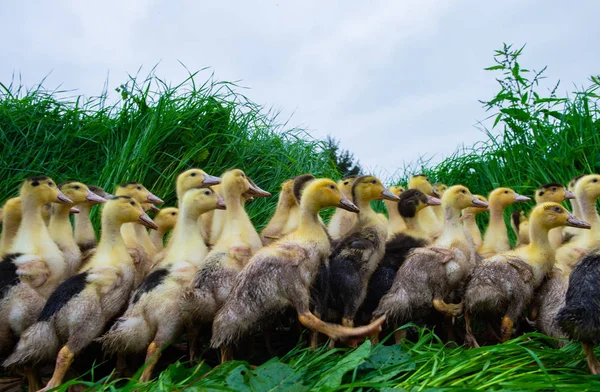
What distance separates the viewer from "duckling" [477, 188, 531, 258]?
16.6 ft

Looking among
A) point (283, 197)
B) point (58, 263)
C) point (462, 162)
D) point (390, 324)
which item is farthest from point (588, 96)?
point (58, 263)

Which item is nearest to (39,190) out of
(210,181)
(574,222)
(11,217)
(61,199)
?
(61,199)

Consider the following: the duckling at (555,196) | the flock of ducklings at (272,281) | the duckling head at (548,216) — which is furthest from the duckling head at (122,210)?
the duckling at (555,196)

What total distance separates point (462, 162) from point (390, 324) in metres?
4.52

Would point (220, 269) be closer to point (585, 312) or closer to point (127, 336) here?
point (127, 336)

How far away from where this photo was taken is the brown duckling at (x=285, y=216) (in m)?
4.98

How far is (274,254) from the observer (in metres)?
3.77

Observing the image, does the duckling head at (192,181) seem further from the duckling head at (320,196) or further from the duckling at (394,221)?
the duckling at (394,221)

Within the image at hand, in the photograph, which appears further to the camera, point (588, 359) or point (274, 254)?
point (274, 254)

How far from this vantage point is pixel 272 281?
3641 millimetres

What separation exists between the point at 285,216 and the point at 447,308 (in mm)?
1834

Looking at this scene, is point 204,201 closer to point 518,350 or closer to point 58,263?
point 58,263

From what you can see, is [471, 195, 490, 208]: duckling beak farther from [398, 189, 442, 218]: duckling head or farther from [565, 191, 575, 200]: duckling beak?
[565, 191, 575, 200]: duckling beak

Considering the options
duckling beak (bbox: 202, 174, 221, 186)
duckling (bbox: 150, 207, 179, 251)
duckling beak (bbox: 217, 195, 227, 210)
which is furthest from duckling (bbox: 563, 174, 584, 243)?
duckling (bbox: 150, 207, 179, 251)
